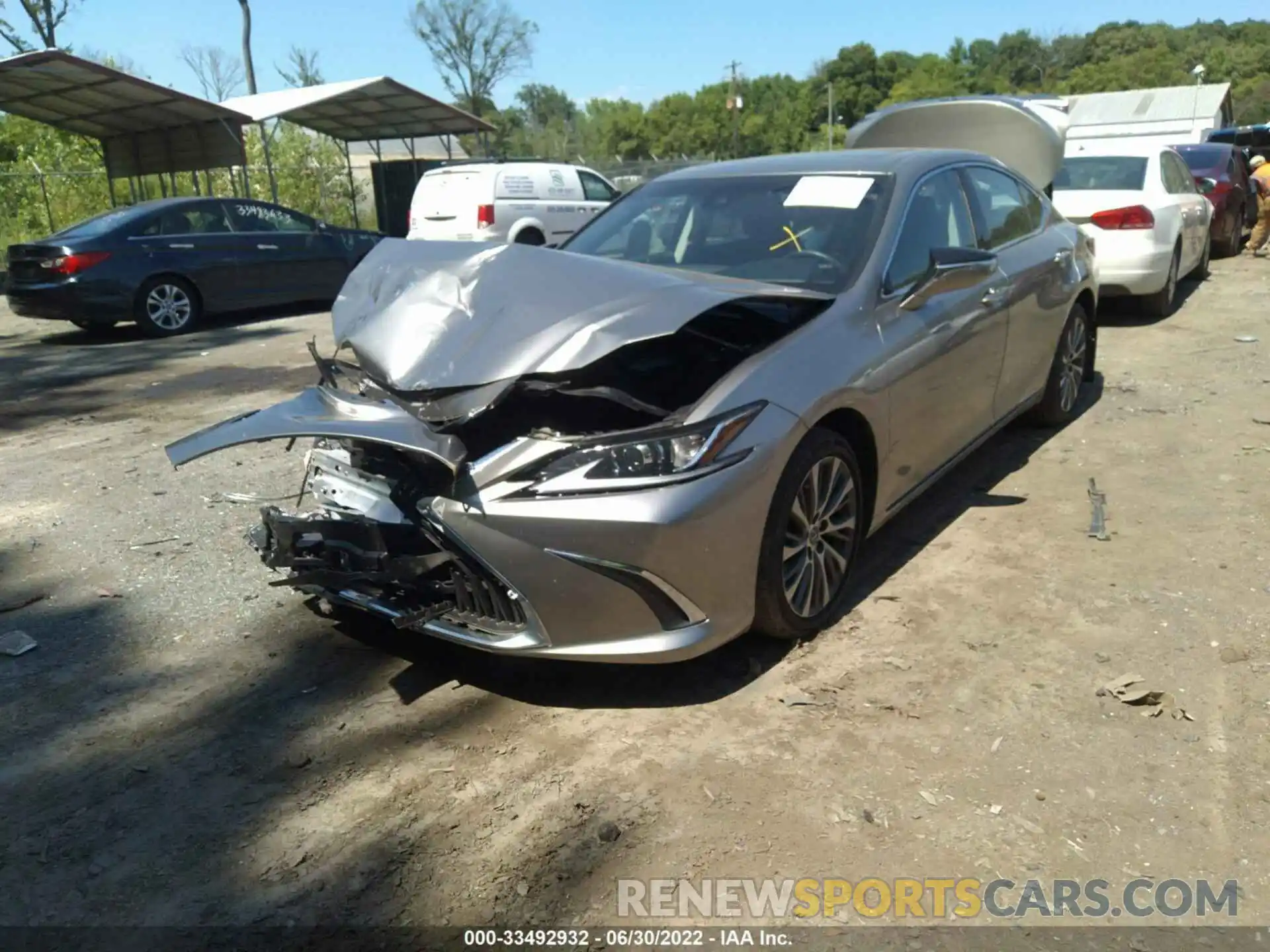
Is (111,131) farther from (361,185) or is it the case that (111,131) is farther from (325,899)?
(325,899)

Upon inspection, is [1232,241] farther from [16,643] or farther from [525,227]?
[16,643]

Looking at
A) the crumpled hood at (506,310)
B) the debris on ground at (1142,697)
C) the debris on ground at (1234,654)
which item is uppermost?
the crumpled hood at (506,310)

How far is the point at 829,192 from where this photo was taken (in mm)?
4312

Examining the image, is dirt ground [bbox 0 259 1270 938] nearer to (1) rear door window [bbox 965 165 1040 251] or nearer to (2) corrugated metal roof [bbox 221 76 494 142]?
(1) rear door window [bbox 965 165 1040 251]

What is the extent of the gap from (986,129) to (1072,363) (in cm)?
310

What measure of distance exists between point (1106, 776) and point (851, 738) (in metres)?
0.71

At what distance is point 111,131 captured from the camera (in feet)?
64.3

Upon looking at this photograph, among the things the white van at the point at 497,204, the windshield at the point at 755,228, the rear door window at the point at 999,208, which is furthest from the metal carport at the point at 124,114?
the rear door window at the point at 999,208

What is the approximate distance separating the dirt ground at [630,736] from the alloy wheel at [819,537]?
203 mm

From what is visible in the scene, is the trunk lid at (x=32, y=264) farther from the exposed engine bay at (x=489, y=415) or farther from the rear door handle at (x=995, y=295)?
the rear door handle at (x=995, y=295)

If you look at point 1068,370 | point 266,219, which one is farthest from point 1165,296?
point 266,219

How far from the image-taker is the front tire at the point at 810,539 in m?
3.23

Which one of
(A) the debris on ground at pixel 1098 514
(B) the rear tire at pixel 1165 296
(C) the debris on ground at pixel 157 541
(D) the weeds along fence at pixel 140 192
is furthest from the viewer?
(D) the weeds along fence at pixel 140 192

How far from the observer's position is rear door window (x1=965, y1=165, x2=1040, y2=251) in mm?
4980
